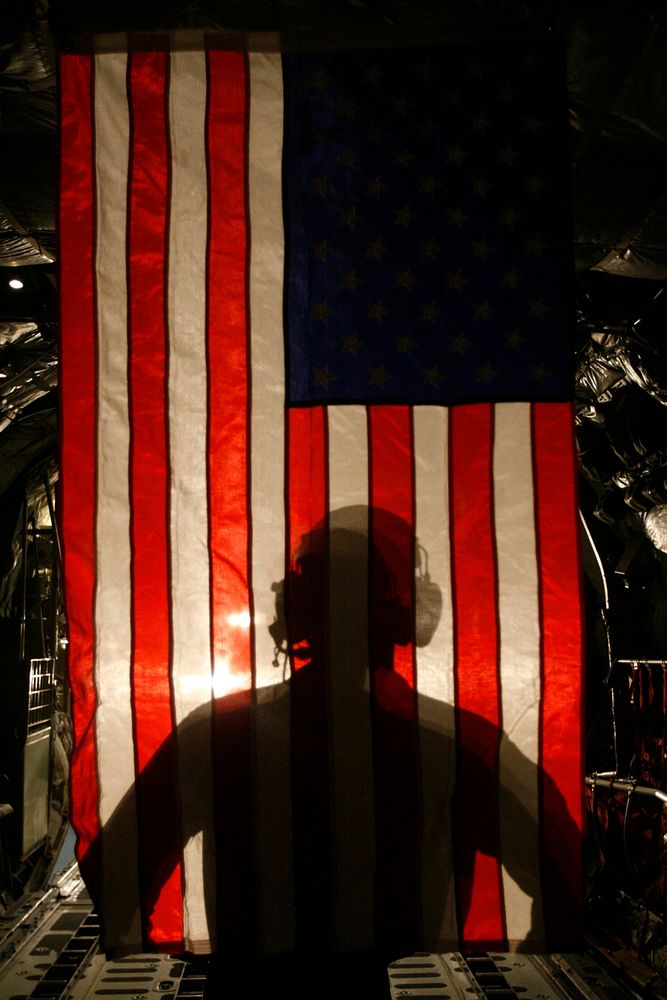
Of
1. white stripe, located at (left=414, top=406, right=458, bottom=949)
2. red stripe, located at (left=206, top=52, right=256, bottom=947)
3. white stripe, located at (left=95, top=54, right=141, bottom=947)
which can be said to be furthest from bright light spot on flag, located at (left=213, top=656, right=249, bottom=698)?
white stripe, located at (left=414, top=406, right=458, bottom=949)

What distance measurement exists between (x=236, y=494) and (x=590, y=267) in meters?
3.44

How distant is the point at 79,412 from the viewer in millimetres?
2602

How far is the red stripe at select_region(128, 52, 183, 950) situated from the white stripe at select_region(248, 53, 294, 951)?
1.01ft

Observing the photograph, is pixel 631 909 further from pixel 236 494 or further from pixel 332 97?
pixel 332 97

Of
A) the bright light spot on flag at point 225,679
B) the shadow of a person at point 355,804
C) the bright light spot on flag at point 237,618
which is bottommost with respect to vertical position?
the shadow of a person at point 355,804

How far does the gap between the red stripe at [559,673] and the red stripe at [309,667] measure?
0.75 m

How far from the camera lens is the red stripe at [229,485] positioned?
2457mm

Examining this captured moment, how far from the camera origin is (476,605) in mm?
2570

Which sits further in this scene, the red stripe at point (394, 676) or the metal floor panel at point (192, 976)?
the metal floor panel at point (192, 976)

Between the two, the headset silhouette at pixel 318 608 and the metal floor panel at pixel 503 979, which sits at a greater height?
the headset silhouette at pixel 318 608

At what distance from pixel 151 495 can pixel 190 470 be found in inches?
6.4

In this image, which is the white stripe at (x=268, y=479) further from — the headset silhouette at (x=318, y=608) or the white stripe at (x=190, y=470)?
the white stripe at (x=190, y=470)

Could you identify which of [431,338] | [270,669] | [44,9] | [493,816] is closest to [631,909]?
[493,816]

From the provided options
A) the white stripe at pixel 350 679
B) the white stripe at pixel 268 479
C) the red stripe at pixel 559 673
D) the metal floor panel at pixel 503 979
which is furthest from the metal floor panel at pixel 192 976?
the white stripe at pixel 268 479
